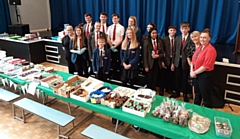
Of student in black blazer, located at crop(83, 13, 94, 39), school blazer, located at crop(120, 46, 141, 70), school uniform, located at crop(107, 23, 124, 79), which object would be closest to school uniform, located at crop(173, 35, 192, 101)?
school blazer, located at crop(120, 46, 141, 70)

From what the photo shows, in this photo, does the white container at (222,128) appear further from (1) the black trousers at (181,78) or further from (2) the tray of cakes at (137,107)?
(1) the black trousers at (181,78)

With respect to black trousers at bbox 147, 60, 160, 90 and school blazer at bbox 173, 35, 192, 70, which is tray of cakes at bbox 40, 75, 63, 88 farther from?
school blazer at bbox 173, 35, 192, 70

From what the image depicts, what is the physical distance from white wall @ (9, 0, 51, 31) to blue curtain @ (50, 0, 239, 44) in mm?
351

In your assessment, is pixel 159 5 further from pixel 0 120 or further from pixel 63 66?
pixel 0 120

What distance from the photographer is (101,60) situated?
3625mm

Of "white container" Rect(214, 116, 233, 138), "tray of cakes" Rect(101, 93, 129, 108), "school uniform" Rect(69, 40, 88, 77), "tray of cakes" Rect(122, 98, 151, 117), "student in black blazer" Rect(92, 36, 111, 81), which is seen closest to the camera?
"white container" Rect(214, 116, 233, 138)

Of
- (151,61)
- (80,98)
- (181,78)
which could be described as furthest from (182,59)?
(80,98)

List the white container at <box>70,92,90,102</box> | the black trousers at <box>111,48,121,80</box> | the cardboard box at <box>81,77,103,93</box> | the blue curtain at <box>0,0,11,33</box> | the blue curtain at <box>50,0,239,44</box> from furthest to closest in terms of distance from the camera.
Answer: the blue curtain at <box>0,0,11,33</box> → the blue curtain at <box>50,0,239,44</box> → the black trousers at <box>111,48,121,80</box> → the cardboard box at <box>81,77,103,93</box> → the white container at <box>70,92,90,102</box>

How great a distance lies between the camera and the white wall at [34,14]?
8.11m

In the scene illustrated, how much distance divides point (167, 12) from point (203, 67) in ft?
13.4

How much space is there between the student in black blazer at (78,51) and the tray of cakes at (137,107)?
76.3 inches

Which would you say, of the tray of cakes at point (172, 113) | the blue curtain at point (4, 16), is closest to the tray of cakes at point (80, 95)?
the tray of cakes at point (172, 113)

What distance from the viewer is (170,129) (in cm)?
206

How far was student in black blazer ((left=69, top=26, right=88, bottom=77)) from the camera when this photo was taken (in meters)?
4.06
